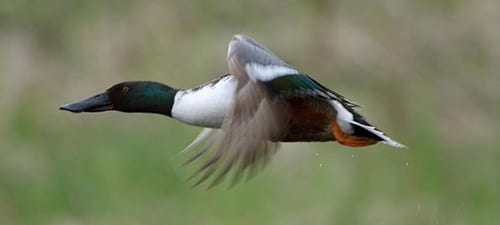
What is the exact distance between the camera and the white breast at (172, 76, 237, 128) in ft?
16.5

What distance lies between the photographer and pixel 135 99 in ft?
17.7

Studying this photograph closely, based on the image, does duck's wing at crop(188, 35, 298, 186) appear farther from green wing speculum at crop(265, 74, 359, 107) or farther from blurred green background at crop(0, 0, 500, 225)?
blurred green background at crop(0, 0, 500, 225)

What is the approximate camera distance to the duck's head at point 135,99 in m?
5.34

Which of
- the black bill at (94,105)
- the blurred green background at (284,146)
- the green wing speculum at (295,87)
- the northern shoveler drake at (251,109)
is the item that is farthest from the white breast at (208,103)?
the blurred green background at (284,146)

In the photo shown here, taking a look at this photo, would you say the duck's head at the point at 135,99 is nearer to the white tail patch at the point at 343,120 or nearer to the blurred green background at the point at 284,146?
the white tail patch at the point at 343,120

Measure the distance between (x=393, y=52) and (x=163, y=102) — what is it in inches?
101

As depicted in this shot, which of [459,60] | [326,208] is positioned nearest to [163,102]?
[326,208]

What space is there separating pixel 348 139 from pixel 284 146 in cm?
191

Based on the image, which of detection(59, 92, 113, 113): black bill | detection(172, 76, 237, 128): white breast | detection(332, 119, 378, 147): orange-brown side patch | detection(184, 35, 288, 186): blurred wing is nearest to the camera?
detection(184, 35, 288, 186): blurred wing

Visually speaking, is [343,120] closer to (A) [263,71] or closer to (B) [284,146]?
(A) [263,71]

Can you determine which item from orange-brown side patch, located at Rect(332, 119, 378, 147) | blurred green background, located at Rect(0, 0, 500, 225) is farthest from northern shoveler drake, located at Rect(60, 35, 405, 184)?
blurred green background, located at Rect(0, 0, 500, 225)

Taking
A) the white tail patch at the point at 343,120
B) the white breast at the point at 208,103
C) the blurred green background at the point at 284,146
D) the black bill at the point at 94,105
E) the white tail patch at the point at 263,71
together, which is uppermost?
the white tail patch at the point at 263,71

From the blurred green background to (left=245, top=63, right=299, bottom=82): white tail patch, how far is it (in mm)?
1940

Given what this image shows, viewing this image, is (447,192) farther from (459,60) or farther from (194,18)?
(194,18)
